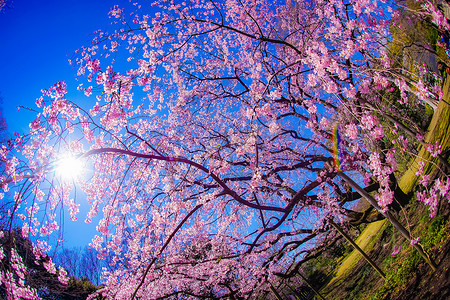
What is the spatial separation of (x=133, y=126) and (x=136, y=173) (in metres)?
1.68

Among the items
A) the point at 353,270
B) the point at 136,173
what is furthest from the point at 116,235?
the point at 353,270

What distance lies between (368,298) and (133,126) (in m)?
7.87

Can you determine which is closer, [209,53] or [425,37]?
[425,37]

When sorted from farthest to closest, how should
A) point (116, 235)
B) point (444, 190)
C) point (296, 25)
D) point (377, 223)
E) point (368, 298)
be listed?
point (296, 25) → point (377, 223) → point (116, 235) → point (368, 298) → point (444, 190)

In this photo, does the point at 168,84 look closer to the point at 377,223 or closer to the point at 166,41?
the point at 166,41

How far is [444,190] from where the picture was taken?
13.5 ft

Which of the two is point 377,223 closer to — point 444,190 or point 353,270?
point 353,270

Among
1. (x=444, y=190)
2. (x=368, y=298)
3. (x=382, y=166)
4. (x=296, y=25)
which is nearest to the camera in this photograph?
(x=444, y=190)

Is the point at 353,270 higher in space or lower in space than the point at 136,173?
lower

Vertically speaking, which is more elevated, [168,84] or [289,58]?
[168,84]

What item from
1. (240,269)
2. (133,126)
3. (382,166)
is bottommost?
(382,166)

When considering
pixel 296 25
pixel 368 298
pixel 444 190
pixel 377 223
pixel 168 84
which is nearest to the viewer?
pixel 444 190

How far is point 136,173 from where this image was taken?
7.73 metres

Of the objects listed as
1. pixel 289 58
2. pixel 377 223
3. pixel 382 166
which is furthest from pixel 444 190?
pixel 289 58
